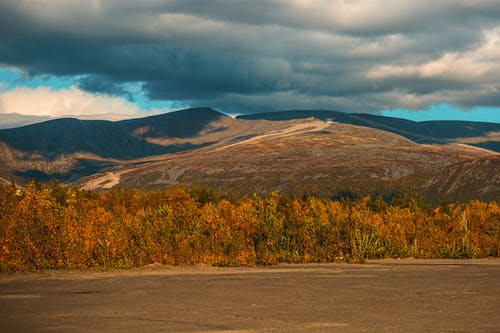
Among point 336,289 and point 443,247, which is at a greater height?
point 336,289

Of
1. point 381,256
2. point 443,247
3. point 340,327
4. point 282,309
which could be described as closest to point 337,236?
point 381,256

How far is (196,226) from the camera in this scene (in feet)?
119

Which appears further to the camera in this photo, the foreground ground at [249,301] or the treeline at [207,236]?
the treeline at [207,236]

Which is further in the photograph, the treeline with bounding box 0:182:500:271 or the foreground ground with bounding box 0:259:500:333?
the treeline with bounding box 0:182:500:271

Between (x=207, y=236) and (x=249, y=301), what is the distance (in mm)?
18160

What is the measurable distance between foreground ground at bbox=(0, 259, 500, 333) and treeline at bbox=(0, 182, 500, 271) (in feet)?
9.07

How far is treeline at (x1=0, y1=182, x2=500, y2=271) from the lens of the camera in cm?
3086

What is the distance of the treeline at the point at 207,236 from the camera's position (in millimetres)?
30859

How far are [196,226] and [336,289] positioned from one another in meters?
15.6

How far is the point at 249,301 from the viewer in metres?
18.3

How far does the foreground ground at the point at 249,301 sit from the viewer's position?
1398 centimetres

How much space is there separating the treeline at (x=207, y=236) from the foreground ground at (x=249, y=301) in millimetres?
2765

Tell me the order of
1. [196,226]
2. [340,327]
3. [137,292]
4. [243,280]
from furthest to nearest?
[196,226]
[243,280]
[137,292]
[340,327]

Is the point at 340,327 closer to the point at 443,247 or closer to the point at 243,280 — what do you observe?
the point at 243,280
